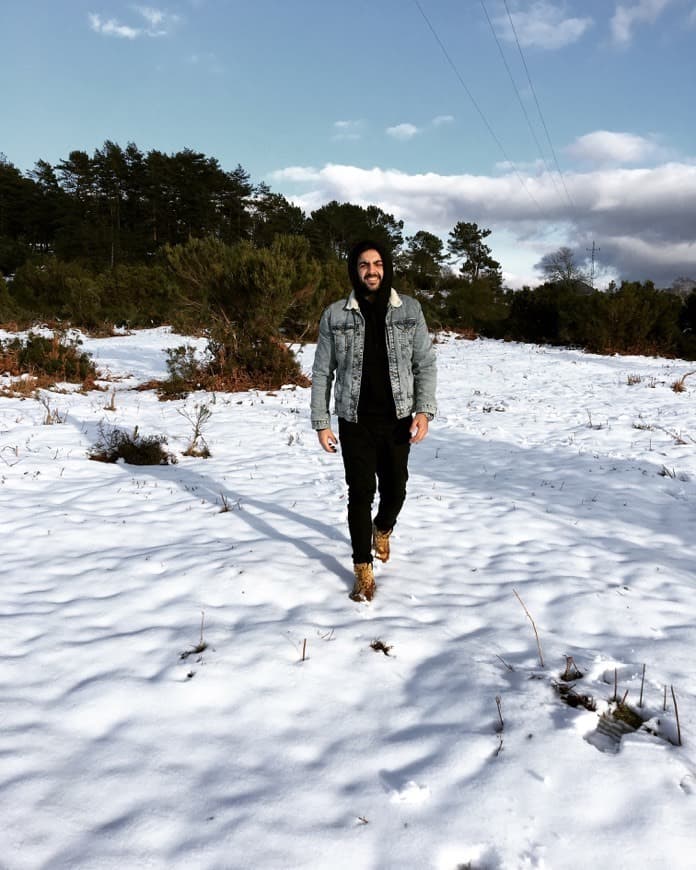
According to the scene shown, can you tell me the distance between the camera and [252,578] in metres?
3.29

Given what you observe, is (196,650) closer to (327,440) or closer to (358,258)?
(327,440)

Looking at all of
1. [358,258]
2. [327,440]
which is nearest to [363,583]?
[327,440]

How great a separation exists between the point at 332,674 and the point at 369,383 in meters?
1.58

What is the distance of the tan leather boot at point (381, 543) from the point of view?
3613mm

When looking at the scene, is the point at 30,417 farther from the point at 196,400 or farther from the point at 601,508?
the point at 601,508

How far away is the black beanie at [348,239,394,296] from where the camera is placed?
114 inches

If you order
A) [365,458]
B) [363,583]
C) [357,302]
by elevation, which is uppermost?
[357,302]

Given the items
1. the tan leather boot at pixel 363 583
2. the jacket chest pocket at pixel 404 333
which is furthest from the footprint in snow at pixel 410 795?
the jacket chest pocket at pixel 404 333

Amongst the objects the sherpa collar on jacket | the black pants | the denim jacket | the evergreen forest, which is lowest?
the black pants

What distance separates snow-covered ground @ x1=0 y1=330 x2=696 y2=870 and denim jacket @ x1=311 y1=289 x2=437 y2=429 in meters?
1.19

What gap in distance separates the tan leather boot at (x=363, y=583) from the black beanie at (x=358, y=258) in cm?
164

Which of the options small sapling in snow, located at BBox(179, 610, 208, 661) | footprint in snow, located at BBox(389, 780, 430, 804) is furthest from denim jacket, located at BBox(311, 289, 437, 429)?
→ footprint in snow, located at BBox(389, 780, 430, 804)

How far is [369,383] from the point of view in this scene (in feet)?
10.00

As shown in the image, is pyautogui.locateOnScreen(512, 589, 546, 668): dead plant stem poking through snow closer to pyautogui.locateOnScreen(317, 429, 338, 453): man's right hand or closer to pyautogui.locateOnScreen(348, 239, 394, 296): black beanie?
pyautogui.locateOnScreen(317, 429, 338, 453): man's right hand
